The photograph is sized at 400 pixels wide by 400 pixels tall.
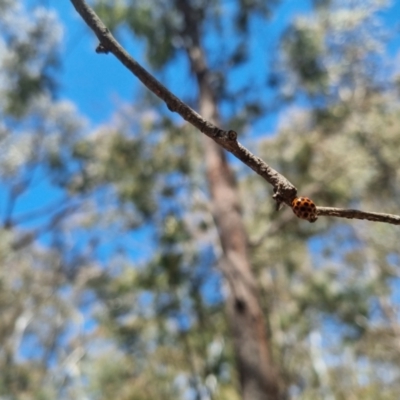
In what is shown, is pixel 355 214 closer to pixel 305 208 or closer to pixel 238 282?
pixel 305 208

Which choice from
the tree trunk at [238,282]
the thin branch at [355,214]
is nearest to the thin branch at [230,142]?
the thin branch at [355,214]

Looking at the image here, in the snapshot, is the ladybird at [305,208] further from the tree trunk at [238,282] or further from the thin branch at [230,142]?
the tree trunk at [238,282]

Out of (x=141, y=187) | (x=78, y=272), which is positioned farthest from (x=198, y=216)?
(x=78, y=272)

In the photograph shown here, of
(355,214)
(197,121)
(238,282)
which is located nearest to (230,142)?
(197,121)

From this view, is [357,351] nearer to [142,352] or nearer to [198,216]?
[142,352]

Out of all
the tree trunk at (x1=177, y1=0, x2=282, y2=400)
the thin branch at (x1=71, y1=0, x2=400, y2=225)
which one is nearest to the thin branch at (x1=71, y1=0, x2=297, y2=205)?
the thin branch at (x1=71, y1=0, x2=400, y2=225)
